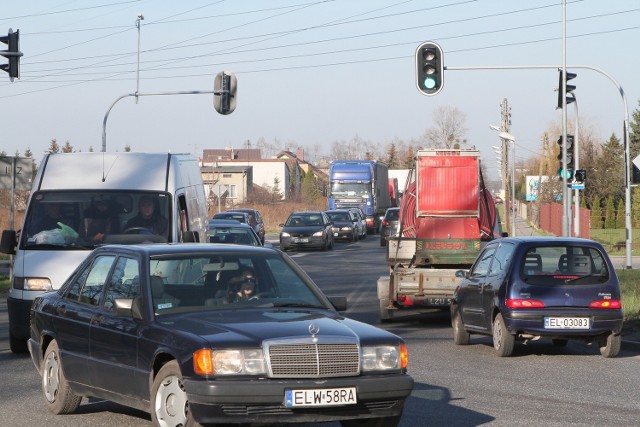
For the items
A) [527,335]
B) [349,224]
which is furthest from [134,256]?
[349,224]

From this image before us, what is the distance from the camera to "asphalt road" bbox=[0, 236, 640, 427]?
9.87m

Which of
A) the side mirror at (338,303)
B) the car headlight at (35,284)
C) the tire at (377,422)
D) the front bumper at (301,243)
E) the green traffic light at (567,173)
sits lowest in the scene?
the front bumper at (301,243)

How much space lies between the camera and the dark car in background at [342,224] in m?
58.5

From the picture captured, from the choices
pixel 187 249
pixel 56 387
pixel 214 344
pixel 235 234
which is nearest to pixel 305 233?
pixel 235 234

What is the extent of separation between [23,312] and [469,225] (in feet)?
33.4

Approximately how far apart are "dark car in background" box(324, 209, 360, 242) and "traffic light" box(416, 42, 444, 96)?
31046 millimetres

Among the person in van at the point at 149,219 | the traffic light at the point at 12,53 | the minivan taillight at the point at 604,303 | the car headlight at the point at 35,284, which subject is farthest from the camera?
the traffic light at the point at 12,53

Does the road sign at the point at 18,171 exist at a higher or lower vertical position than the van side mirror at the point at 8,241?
higher

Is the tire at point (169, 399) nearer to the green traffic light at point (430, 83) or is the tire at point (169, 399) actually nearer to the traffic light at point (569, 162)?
the green traffic light at point (430, 83)

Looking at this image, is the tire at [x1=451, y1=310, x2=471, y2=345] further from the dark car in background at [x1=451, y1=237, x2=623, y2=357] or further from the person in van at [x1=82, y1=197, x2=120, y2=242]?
the person in van at [x1=82, y1=197, x2=120, y2=242]

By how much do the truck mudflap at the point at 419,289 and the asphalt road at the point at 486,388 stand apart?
473 millimetres

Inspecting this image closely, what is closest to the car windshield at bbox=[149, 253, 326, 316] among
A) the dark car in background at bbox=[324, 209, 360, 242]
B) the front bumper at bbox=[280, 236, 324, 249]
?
the front bumper at bbox=[280, 236, 324, 249]

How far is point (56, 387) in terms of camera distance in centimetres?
1007

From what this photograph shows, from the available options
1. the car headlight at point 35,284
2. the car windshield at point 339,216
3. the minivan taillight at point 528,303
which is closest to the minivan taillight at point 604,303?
the minivan taillight at point 528,303
